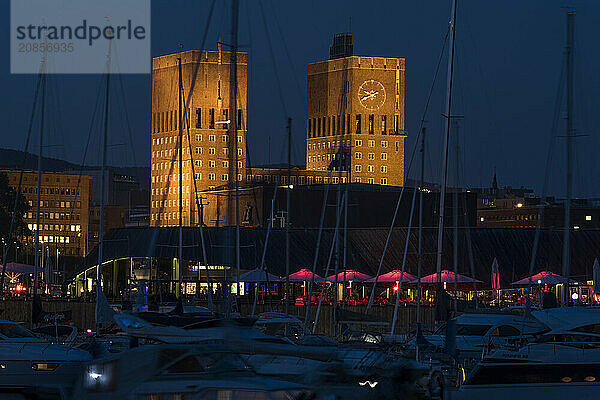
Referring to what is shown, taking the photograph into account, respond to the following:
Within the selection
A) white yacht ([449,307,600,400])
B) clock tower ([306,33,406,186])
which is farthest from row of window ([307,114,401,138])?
white yacht ([449,307,600,400])

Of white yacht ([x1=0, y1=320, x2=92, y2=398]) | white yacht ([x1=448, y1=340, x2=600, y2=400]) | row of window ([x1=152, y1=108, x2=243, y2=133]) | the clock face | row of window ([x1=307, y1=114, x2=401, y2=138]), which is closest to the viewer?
white yacht ([x1=448, y1=340, x2=600, y2=400])

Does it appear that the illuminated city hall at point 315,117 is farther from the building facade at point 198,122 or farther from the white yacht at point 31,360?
the white yacht at point 31,360

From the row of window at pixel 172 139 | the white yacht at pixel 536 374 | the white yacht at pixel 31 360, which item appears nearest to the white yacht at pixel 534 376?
the white yacht at pixel 536 374

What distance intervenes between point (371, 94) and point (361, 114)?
3791 mm

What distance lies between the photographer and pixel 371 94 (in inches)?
6649

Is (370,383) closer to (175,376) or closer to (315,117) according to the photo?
(175,376)

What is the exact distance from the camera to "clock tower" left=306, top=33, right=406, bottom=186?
165 metres

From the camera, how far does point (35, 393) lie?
18.1m

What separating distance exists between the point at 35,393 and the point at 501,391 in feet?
29.9

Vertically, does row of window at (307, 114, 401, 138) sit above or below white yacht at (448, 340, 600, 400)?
above

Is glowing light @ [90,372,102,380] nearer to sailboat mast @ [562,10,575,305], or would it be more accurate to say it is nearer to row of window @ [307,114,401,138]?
sailboat mast @ [562,10,575,305]

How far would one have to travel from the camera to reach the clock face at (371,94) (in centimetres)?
16825

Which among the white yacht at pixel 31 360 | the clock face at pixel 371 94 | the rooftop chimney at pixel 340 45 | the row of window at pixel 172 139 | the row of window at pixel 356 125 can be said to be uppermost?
the rooftop chimney at pixel 340 45

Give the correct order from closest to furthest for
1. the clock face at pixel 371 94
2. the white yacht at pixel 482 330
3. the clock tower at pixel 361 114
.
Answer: the white yacht at pixel 482 330
the clock tower at pixel 361 114
the clock face at pixel 371 94
